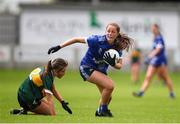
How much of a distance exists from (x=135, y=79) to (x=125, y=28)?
1759cm

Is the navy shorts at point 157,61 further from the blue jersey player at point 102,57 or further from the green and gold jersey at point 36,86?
the green and gold jersey at point 36,86

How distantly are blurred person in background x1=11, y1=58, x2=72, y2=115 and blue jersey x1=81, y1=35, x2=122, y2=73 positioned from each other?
0.70 metres

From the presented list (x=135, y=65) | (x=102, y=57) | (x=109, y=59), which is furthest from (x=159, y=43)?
(x=135, y=65)

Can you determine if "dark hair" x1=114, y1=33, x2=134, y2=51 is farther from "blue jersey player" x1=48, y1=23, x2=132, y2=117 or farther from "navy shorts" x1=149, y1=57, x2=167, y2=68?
"navy shorts" x1=149, y1=57, x2=167, y2=68

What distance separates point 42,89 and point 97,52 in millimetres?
1362

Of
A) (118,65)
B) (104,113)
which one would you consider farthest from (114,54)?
(104,113)

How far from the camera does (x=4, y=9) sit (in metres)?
65.1

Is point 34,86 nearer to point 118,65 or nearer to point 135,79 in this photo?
point 118,65

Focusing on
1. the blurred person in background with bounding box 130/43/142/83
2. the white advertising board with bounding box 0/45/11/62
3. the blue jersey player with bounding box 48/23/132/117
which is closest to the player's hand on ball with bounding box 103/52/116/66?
the blue jersey player with bounding box 48/23/132/117

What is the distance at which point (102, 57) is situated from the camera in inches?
650

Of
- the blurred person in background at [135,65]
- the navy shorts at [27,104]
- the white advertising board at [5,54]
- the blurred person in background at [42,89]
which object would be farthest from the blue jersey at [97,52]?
the white advertising board at [5,54]

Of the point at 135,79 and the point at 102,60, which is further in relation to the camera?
the point at 135,79

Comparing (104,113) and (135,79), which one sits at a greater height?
(104,113)

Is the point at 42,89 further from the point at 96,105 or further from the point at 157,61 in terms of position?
the point at 157,61
